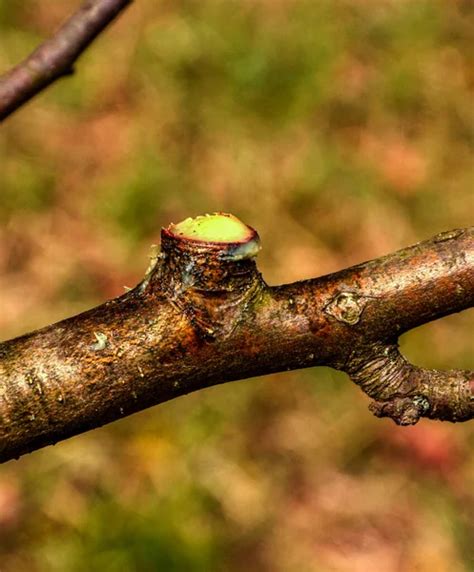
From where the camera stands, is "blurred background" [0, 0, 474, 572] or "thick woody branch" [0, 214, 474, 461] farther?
"blurred background" [0, 0, 474, 572]

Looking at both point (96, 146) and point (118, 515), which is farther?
point (96, 146)

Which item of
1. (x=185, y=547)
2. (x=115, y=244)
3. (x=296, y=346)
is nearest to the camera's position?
(x=296, y=346)

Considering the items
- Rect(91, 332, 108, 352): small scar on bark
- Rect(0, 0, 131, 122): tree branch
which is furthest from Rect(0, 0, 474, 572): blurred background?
Rect(91, 332, 108, 352): small scar on bark

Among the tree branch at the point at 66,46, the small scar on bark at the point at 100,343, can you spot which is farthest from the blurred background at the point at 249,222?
the small scar on bark at the point at 100,343

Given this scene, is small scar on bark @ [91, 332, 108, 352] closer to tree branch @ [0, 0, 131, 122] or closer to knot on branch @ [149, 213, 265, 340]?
knot on branch @ [149, 213, 265, 340]

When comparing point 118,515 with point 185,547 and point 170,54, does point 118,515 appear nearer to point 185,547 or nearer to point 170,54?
point 185,547

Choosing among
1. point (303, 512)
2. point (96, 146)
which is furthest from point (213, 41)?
point (303, 512)

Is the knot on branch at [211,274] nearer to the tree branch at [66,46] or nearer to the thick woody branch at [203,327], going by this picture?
the thick woody branch at [203,327]

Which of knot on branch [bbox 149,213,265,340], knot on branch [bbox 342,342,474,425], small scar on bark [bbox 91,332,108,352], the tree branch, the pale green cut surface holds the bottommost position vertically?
knot on branch [bbox 342,342,474,425]
